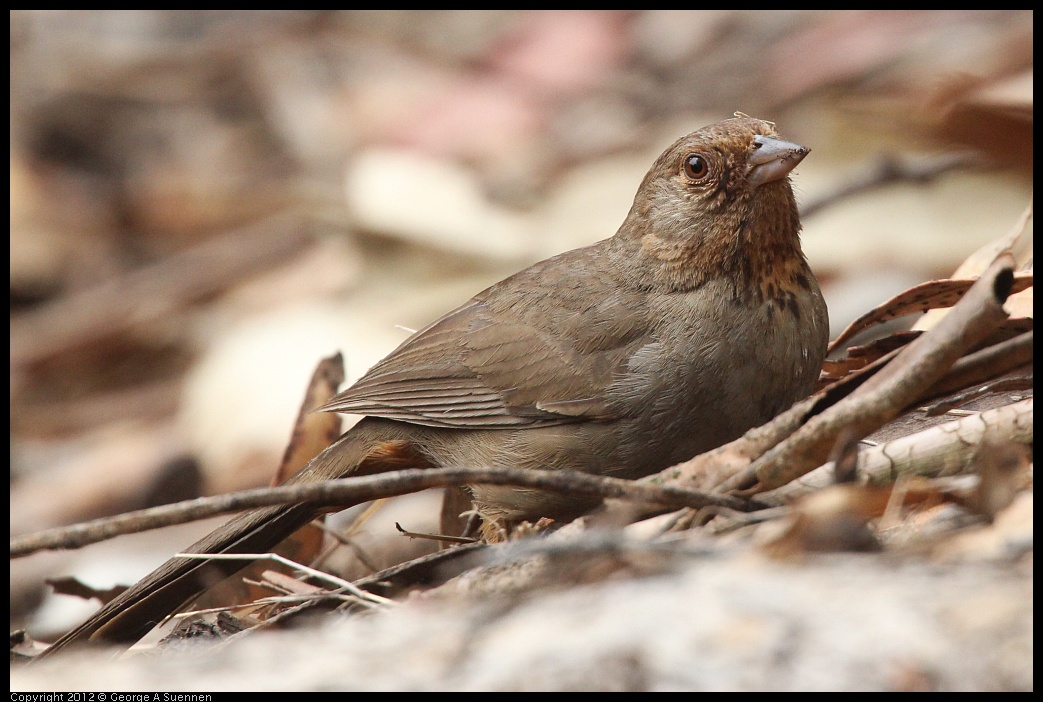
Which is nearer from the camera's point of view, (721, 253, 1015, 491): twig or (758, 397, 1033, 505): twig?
(721, 253, 1015, 491): twig

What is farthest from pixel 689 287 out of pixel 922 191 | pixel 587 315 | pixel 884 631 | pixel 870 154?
pixel 870 154

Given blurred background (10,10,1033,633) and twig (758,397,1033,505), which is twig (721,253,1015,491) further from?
blurred background (10,10,1033,633)

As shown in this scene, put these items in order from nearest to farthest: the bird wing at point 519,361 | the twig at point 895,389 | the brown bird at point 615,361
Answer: the twig at point 895,389
the brown bird at point 615,361
the bird wing at point 519,361

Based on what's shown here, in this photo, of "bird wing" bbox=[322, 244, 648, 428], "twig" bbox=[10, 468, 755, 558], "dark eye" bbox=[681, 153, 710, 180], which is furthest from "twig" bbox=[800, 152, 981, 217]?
"twig" bbox=[10, 468, 755, 558]

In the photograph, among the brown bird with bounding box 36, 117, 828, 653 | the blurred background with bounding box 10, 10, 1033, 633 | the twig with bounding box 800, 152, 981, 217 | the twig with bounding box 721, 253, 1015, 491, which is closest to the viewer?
the twig with bounding box 721, 253, 1015, 491

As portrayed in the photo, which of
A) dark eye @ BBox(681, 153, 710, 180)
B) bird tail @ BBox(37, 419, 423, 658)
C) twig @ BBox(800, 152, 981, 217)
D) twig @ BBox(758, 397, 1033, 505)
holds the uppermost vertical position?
dark eye @ BBox(681, 153, 710, 180)

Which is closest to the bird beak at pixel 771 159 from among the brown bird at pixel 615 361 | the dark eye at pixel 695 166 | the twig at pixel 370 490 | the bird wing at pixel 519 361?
the brown bird at pixel 615 361

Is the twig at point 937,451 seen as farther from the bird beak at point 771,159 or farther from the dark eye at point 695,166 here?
the dark eye at point 695,166
